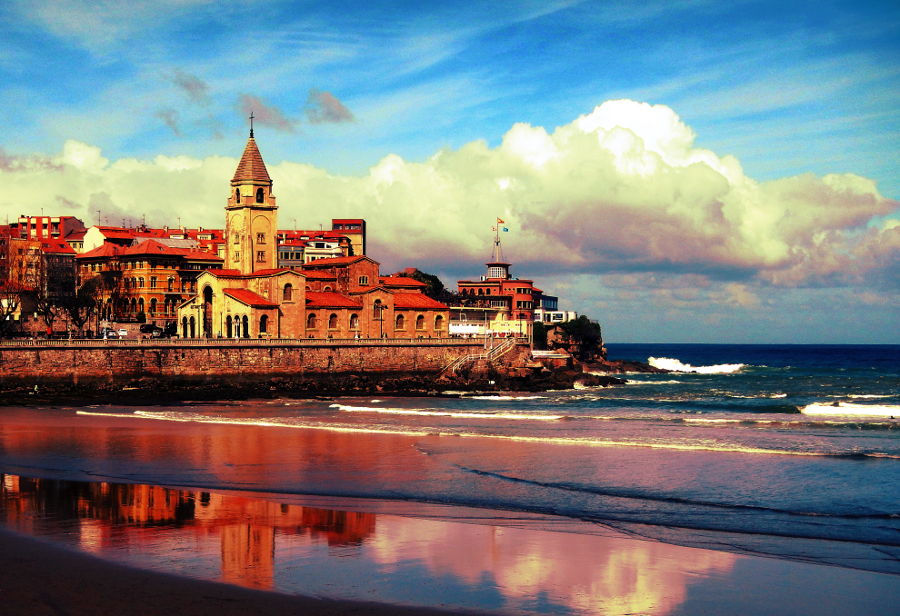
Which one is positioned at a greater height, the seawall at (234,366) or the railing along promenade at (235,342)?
the railing along promenade at (235,342)

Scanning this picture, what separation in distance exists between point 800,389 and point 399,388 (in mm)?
35998

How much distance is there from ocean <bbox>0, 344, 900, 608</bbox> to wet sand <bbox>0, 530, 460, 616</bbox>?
7.50m

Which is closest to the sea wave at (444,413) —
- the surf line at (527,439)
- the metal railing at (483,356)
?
the surf line at (527,439)

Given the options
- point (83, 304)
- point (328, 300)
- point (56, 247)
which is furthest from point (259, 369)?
point (56, 247)

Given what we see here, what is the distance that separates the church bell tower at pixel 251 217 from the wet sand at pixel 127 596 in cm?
7313

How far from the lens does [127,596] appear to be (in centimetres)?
1398

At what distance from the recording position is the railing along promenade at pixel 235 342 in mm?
65062

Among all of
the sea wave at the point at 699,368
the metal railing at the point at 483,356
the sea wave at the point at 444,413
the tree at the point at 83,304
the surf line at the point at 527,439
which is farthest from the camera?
the sea wave at the point at 699,368

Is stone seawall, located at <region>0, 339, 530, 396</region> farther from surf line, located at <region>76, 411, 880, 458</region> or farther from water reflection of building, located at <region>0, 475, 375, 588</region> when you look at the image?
water reflection of building, located at <region>0, 475, 375, 588</region>

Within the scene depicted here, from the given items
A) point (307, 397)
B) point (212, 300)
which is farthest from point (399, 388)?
point (212, 300)

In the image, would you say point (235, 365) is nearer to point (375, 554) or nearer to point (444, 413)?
point (444, 413)

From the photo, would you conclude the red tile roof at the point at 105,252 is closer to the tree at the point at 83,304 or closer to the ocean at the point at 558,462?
the tree at the point at 83,304

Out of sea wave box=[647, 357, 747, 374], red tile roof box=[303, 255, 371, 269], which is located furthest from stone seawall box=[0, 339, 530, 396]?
sea wave box=[647, 357, 747, 374]

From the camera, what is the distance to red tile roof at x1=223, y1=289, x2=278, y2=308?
77812 millimetres
